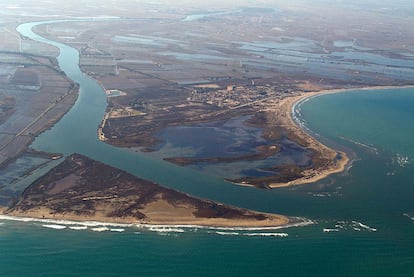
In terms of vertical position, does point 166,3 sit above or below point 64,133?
above

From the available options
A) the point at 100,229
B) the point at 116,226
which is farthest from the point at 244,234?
the point at 100,229

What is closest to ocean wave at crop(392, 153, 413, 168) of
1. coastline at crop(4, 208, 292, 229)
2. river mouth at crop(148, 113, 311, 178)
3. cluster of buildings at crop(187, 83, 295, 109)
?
river mouth at crop(148, 113, 311, 178)

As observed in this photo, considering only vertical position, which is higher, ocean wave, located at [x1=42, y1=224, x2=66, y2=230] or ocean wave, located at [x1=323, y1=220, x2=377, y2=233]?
ocean wave, located at [x1=323, y1=220, x2=377, y2=233]

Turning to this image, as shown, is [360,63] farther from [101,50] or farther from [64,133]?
[64,133]

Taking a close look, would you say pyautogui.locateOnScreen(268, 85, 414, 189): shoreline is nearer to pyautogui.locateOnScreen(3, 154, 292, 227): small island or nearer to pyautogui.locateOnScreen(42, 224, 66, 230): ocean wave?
pyautogui.locateOnScreen(3, 154, 292, 227): small island

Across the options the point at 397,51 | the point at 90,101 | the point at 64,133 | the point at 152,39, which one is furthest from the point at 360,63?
the point at 64,133
